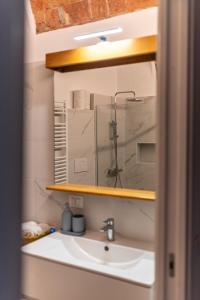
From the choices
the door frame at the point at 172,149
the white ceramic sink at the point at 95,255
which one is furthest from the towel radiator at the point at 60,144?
the door frame at the point at 172,149

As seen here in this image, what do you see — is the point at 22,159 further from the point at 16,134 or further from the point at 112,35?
the point at 112,35

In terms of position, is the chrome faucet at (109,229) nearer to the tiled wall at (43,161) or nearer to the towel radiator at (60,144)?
the tiled wall at (43,161)

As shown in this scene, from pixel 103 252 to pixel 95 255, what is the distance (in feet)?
0.18

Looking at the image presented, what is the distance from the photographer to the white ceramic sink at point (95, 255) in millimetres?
1498

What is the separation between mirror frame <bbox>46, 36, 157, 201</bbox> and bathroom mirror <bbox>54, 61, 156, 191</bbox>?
0.04 metres

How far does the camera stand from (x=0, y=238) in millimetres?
352

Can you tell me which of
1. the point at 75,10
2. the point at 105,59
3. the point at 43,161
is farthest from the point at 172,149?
the point at 75,10

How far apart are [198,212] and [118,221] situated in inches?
33.8

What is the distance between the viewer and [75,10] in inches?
79.2

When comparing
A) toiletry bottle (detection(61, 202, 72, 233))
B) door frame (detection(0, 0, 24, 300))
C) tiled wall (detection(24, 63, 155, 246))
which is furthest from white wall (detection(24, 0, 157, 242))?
door frame (detection(0, 0, 24, 300))

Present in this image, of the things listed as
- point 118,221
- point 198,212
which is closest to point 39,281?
point 118,221

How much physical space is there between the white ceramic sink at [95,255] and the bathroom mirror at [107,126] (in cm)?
39

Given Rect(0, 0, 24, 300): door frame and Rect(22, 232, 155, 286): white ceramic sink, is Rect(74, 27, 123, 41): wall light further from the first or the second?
Rect(0, 0, 24, 300): door frame

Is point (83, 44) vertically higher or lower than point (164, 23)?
Result: higher
